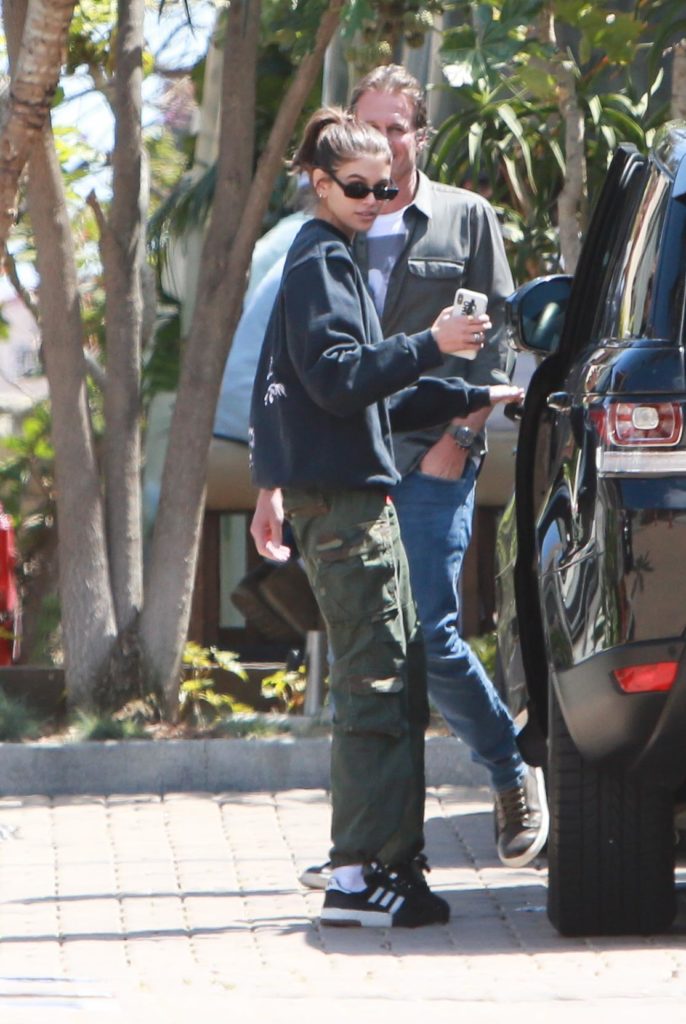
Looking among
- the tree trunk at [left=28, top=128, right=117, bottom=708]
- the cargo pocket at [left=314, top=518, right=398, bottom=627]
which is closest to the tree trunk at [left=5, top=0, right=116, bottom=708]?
the tree trunk at [left=28, top=128, right=117, bottom=708]

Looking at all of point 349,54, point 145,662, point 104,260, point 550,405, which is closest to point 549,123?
point 349,54

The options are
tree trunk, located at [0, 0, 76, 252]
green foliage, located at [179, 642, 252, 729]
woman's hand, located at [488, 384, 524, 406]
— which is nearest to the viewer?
woman's hand, located at [488, 384, 524, 406]

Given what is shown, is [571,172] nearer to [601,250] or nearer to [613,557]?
[601,250]

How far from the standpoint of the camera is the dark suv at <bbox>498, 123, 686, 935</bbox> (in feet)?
13.3

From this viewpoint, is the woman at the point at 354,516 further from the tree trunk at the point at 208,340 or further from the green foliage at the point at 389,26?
the tree trunk at the point at 208,340

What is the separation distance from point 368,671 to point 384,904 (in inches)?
22.7

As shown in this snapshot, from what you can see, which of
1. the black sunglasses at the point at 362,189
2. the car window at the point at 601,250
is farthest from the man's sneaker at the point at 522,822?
the black sunglasses at the point at 362,189

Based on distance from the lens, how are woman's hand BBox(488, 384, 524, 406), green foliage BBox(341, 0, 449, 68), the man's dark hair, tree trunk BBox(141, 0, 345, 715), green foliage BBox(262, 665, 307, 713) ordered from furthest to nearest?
green foliage BBox(262, 665, 307, 713) → tree trunk BBox(141, 0, 345, 715) → green foliage BBox(341, 0, 449, 68) → the man's dark hair → woman's hand BBox(488, 384, 524, 406)

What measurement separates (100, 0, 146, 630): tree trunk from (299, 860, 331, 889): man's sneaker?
8.28ft

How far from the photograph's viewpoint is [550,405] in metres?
4.59

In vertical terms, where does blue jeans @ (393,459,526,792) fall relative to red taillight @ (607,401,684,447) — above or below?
below

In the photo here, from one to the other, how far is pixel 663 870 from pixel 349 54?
422 cm

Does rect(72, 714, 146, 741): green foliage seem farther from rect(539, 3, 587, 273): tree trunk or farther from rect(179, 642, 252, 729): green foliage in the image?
rect(539, 3, 587, 273): tree trunk

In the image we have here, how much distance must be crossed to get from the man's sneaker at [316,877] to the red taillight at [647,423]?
1681 mm
